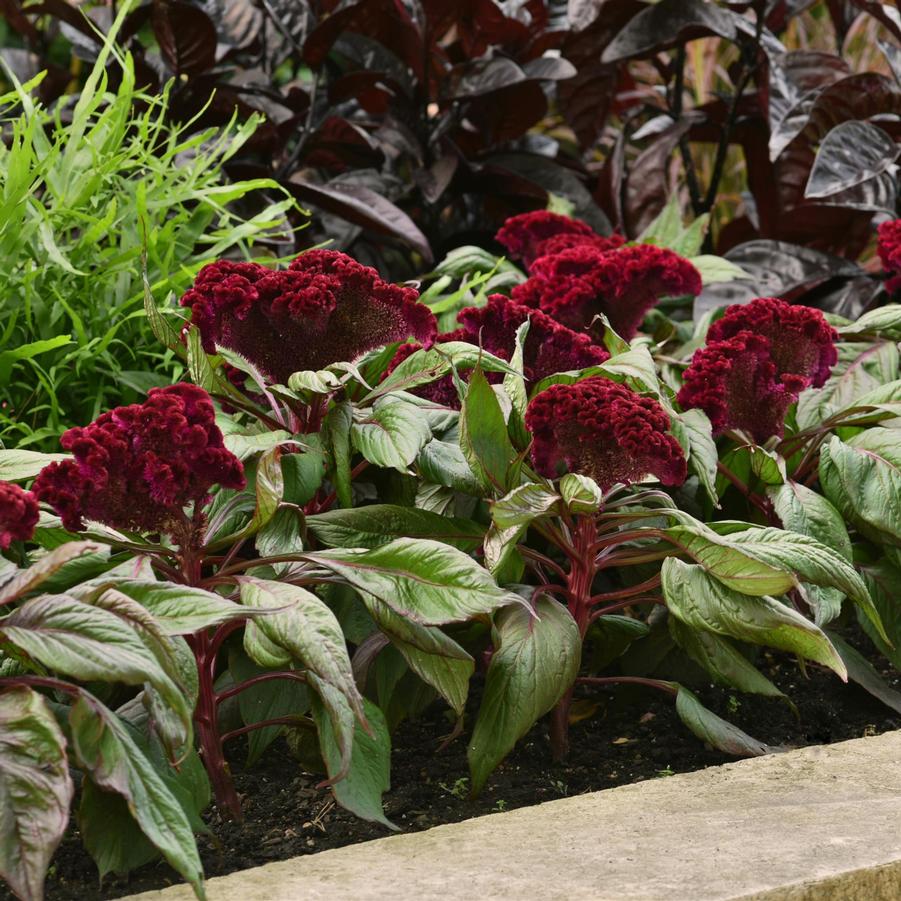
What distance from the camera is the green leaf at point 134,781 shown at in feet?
3.65

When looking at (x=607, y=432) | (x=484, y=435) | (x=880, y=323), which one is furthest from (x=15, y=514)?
(x=880, y=323)

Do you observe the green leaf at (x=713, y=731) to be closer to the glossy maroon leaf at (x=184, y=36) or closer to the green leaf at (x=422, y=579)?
the green leaf at (x=422, y=579)

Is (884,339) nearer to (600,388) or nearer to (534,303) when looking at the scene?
(534,303)

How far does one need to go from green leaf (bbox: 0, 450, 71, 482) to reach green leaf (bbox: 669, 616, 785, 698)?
0.84 meters

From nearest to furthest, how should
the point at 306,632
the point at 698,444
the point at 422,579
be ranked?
the point at 306,632 < the point at 422,579 < the point at 698,444

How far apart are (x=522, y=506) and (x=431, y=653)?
201mm

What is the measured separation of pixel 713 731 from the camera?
164cm

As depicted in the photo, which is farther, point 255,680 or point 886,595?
point 886,595

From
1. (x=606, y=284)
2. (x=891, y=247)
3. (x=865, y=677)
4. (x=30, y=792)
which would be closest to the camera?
(x=30, y=792)

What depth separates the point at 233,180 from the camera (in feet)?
9.89

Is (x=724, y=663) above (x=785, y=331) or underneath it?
underneath

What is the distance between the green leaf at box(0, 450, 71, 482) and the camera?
154 centimetres

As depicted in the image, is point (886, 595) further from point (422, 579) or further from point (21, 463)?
point (21, 463)

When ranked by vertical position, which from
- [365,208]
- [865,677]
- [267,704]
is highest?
[365,208]
